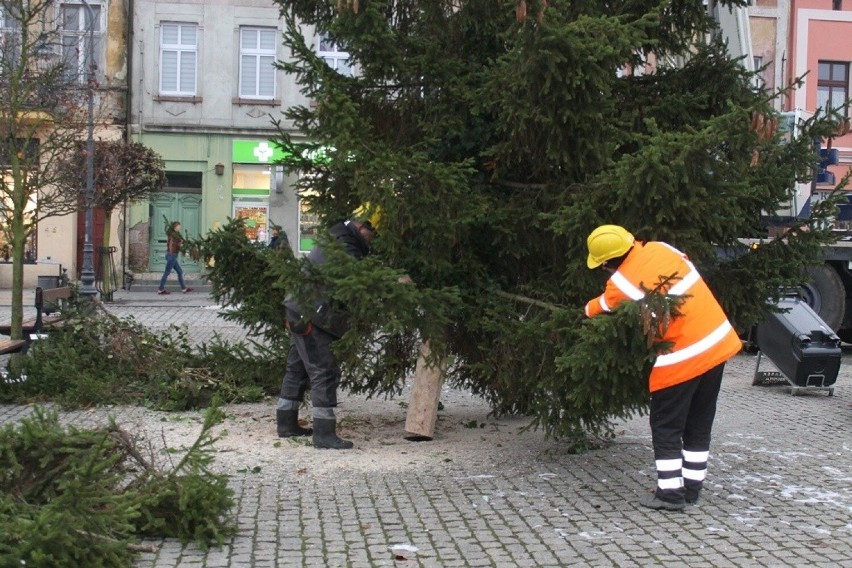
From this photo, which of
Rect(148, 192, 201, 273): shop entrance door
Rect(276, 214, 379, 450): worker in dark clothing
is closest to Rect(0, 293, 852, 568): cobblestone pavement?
Rect(276, 214, 379, 450): worker in dark clothing

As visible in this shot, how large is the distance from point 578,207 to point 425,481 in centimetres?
179

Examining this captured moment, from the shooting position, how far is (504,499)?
5.98 meters

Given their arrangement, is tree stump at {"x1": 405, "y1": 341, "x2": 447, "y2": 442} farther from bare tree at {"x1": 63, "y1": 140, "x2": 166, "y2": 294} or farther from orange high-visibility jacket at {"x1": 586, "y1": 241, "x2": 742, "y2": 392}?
bare tree at {"x1": 63, "y1": 140, "x2": 166, "y2": 294}

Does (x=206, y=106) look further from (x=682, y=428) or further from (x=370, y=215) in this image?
(x=682, y=428)

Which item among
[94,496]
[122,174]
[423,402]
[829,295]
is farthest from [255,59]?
[94,496]

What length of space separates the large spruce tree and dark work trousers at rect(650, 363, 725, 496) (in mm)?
217

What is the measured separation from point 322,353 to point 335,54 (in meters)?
2.03

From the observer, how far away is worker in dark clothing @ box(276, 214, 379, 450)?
6.91 meters

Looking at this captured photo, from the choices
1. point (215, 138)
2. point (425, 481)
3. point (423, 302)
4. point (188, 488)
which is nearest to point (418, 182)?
point (423, 302)

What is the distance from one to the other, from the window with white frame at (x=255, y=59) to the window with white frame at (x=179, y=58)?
4.12ft

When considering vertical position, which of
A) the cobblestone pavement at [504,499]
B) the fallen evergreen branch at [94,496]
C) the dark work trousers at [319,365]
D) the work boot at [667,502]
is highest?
the dark work trousers at [319,365]

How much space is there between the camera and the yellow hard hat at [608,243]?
577 cm

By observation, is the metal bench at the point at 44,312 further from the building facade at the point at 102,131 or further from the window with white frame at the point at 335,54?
the building facade at the point at 102,131

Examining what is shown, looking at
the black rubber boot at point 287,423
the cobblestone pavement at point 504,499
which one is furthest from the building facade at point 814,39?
the black rubber boot at point 287,423
